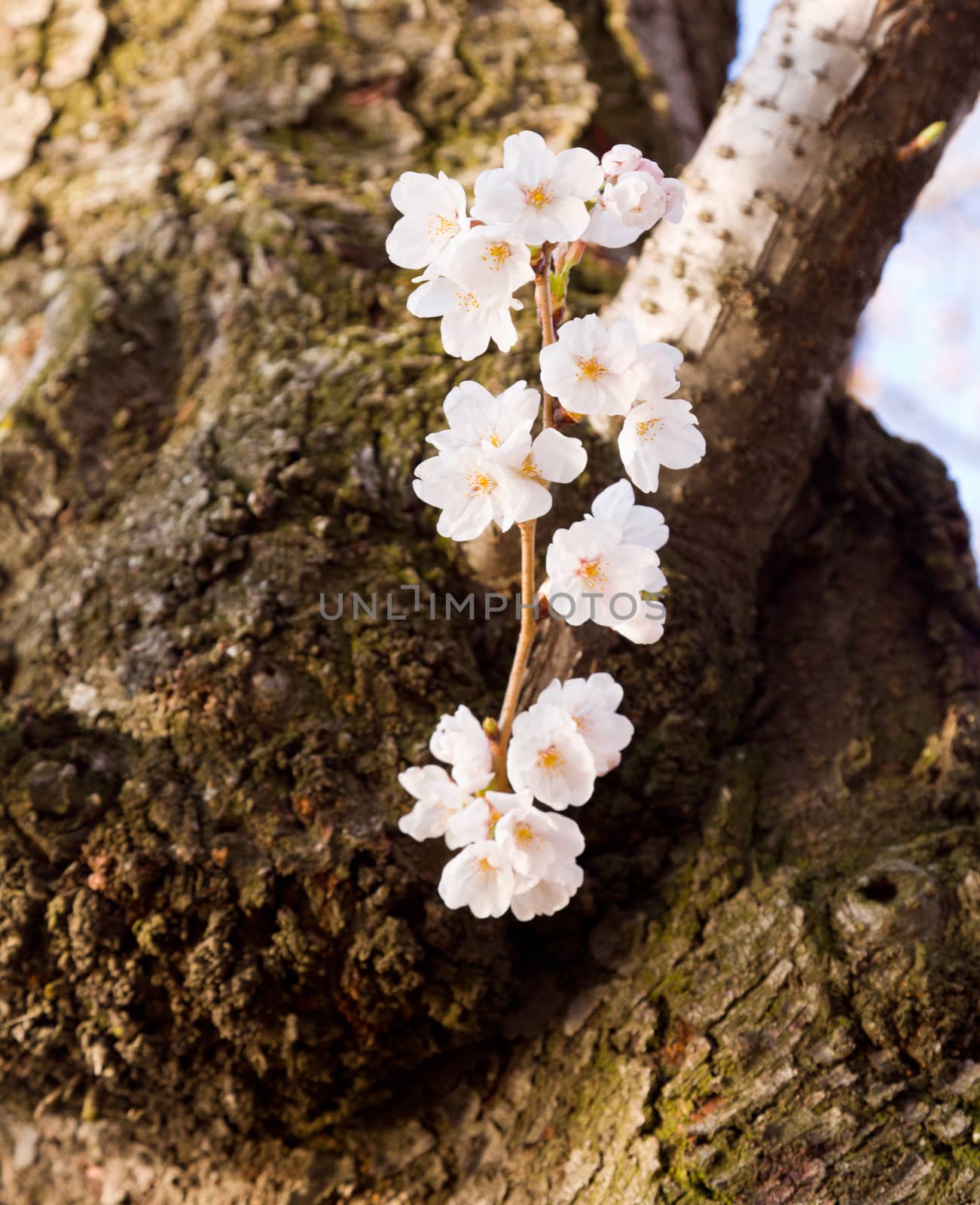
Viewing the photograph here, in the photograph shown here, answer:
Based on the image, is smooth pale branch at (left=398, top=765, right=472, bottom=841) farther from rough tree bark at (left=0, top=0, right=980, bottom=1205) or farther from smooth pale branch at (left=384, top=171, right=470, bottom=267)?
smooth pale branch at (left=384, top=171, right=470, bottom=267)

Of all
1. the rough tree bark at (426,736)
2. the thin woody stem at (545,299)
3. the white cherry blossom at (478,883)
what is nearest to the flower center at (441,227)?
the thin woody stem at (545,299)

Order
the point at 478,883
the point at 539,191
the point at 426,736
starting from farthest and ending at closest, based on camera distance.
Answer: the point at 426,736
the point at 478,883
the point at 539,191

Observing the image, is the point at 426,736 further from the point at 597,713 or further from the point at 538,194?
the point at 538,194

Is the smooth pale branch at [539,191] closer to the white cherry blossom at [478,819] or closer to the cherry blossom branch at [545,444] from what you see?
the cherry blossom branch at [545,444]

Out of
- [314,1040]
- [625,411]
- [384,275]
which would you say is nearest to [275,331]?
[384,275]

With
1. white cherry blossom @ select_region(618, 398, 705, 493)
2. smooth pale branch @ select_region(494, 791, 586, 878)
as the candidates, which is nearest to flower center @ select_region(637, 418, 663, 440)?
white cherry blossom @ select_region(618, 398, 705, 493)

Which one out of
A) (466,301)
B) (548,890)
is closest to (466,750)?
(548,890)
